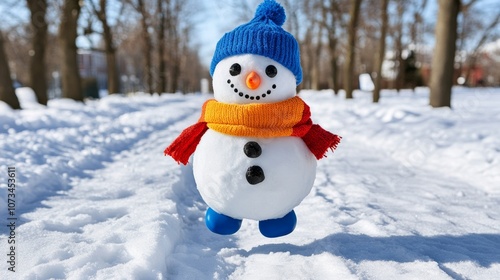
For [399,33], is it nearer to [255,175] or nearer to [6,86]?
[6,86]

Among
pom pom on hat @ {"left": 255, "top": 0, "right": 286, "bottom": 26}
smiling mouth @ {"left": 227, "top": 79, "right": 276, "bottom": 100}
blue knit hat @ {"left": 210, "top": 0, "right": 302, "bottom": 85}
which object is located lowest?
smiling mouth @ {"left": 227, "top": 79, "right": 276, "bottom": 100}

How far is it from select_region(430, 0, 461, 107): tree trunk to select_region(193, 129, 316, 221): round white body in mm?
7875

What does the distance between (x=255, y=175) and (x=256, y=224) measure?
0.94m

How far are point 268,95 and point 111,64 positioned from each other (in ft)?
68.4

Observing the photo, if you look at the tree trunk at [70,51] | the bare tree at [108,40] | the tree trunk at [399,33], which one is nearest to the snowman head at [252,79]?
the tree trunk at [70,51]

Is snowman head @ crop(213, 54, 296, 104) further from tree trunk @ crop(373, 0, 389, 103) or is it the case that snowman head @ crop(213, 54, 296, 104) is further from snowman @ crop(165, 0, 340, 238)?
tree trunk @ crop(373, 0, 389, 103)

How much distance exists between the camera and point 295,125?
243 cm

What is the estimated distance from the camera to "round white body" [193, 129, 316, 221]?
231cm

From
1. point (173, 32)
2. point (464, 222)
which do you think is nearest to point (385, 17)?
point (464, 222)

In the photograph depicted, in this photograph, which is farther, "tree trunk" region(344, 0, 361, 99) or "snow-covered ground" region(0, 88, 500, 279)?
"tree trunk" region(344, 0, 361, 99)

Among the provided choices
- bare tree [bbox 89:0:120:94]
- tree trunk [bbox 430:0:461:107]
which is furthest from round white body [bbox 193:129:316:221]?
bare tree [bbox 89:0:120:94]

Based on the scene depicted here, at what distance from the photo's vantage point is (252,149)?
2268mm

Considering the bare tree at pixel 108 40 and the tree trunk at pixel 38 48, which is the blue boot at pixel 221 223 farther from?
the bare tree at pixel 108 40

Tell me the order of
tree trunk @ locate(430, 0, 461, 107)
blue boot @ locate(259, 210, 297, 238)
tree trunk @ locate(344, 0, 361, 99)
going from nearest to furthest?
blue boot @ locate(259, 210, 297, 238), tree trunk @ locate(430, 0, 461, 107), tree trunk @ locate(344, 0, 361, 99)
